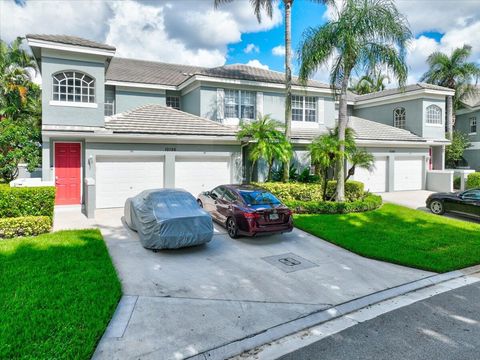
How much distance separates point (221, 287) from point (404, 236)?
22.6 feet

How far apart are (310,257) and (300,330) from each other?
374cm

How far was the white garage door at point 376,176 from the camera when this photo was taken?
Result: 2022 centimetres

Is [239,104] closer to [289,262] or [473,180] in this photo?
[289,262]

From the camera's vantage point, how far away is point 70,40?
542 inches

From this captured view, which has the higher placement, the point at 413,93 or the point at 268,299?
the point at 413,93

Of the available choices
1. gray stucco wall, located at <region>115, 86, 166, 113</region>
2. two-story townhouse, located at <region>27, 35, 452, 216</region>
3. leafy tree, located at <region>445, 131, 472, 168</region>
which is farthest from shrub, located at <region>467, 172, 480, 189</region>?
gray stucco wall, located at <region>115, 86, 166, 113</region>

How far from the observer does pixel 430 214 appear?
14.1m

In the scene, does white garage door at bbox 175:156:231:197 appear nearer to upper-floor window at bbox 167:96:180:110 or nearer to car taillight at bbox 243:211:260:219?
upper-floor window at bbox 167:96:180:110

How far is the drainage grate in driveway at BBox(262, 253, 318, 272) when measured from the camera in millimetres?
7911

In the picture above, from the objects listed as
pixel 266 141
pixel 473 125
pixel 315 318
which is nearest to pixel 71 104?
pixel 266 141

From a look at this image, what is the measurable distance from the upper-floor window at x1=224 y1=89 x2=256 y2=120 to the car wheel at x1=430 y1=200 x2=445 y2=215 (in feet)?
32.7

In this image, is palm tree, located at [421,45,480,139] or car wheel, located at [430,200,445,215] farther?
palm tree, located at [421,45,480,139]

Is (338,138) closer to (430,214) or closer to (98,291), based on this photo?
(430,214)

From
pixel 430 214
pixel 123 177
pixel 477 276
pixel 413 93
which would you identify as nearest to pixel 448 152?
pixel 413 93
